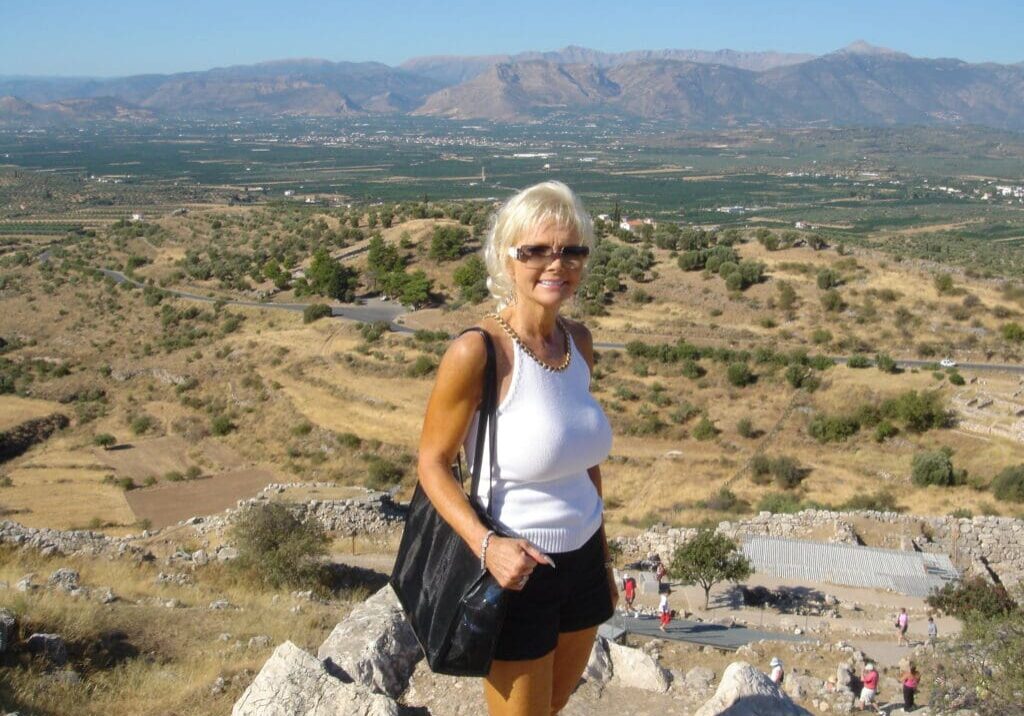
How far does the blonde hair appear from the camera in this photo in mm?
2910

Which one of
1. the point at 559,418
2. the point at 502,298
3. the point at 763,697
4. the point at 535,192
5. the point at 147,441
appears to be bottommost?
the point at 147,441

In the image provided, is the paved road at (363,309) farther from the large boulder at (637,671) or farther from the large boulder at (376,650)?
the large boulder at (376,650)

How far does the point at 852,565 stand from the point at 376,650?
1189 cm

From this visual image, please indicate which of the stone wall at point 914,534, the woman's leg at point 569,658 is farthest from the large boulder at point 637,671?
the stone wall at point 914,534

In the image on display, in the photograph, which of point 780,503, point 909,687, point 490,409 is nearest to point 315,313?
point 780,503

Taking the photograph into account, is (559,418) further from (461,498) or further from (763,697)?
(763,697)

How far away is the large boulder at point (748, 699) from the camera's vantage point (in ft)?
Result: 15.1

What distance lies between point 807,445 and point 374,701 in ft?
75.5

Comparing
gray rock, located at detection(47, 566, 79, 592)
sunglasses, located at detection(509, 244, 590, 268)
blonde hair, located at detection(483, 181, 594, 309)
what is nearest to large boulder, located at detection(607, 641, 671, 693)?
blonde hair, located at detection(483, 181, 594, 309)

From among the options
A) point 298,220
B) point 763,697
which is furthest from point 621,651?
point 298,220

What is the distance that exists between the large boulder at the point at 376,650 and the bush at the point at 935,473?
19.9 metres

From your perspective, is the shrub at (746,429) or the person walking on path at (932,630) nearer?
the person walking on path at (932,630)

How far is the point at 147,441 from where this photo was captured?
1123 inches

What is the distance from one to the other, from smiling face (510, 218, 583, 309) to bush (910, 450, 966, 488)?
2190 centimetres
